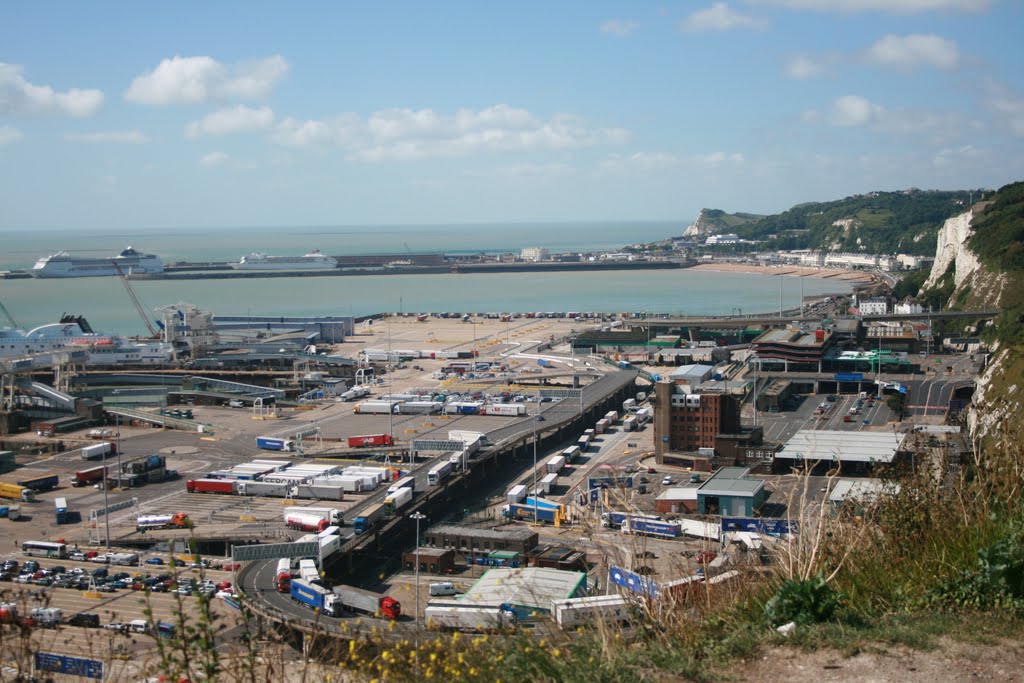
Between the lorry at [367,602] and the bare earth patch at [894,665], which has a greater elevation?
the bare earth patch at [894,665]

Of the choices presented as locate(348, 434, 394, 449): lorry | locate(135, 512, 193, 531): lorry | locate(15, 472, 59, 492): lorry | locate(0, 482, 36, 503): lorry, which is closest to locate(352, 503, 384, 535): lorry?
locate(135, 512, 193, 531): lorry

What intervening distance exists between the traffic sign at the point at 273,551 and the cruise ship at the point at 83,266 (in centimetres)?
3498

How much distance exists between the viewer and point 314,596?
17.2 ft

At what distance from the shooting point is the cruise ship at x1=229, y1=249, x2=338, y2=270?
41.9 meters

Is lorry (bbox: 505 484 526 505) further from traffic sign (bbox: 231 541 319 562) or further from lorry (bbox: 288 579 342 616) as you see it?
lorry (bbox: 288 579 342 616)

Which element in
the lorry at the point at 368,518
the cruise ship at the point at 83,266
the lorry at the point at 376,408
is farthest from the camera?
the cruise ship at the point at 83,266


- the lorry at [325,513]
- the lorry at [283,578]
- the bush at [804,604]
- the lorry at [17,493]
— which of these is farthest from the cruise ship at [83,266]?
the bush at [804,604]

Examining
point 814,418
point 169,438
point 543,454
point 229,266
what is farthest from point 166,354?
point 229,266

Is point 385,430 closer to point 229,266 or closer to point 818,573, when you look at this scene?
point 818,573

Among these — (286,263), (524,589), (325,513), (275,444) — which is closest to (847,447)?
(325,513)

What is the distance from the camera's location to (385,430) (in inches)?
451

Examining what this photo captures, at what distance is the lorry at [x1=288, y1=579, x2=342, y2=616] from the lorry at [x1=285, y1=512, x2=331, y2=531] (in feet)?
5.39

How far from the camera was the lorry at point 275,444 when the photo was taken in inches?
409

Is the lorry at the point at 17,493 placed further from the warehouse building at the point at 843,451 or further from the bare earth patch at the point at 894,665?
the bare earth patch at the point at 894,665
